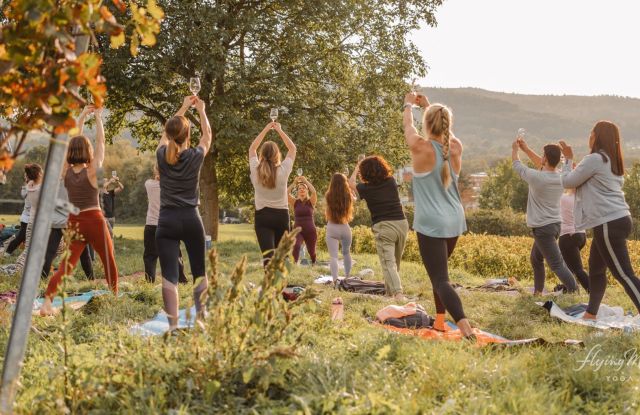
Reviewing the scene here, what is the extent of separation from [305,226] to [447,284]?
256 inches

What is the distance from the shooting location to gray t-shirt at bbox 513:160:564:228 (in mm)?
8139

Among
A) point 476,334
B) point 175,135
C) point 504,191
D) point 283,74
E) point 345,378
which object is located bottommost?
point 476,334

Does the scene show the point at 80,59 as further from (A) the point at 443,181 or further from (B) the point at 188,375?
(A) the point at 443,181

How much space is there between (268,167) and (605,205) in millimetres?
3847

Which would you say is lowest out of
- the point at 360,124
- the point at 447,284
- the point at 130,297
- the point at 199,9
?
the point at 130,297

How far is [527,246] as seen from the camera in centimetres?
1470

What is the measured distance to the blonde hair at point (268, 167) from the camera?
24.1ft

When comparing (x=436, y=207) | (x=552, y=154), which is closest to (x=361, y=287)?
(x=552, y=154)

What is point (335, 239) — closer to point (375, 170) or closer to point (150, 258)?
point (375, 170)

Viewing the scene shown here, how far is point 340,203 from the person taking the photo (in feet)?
30.8

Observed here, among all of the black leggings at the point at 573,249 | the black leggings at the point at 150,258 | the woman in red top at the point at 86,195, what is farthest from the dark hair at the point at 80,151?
the black leggings at the point at 573,249

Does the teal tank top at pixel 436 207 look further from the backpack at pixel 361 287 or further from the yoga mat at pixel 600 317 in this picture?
the backpack at pixel 361 287

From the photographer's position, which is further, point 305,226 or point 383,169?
point 305,226

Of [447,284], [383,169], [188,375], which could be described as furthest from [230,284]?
[383,169]
